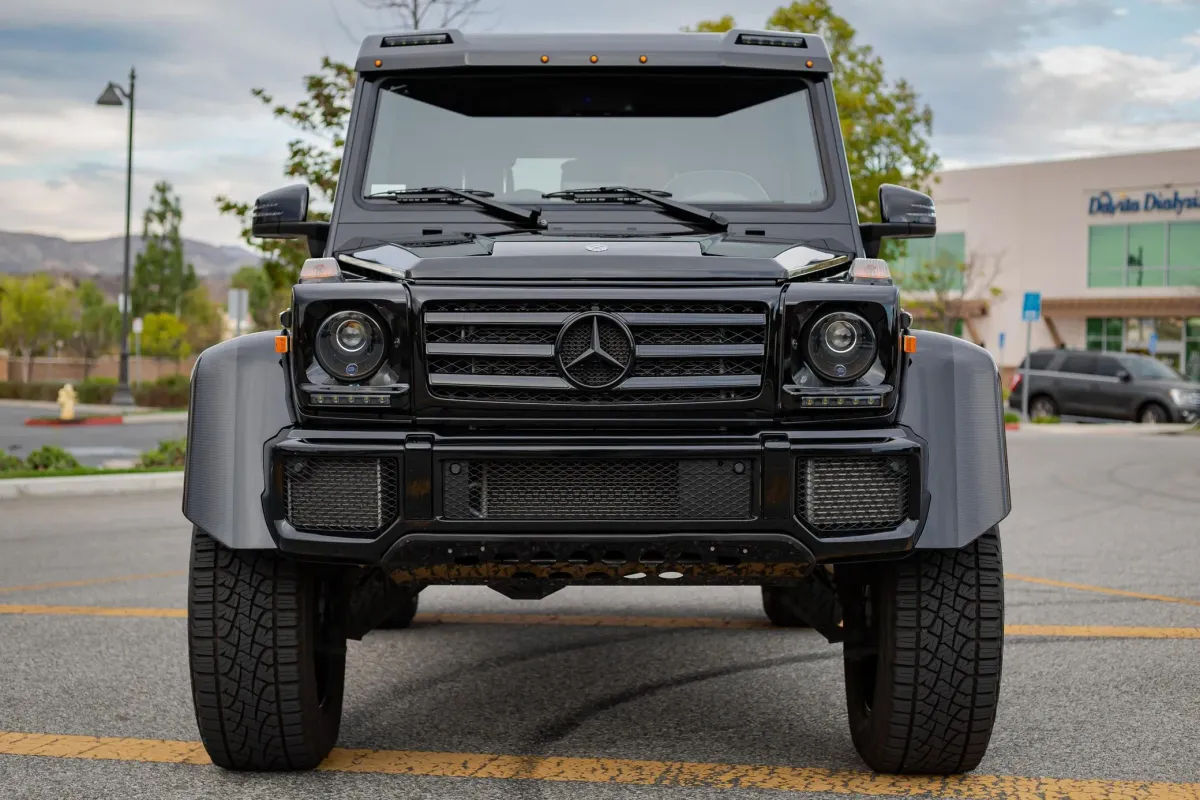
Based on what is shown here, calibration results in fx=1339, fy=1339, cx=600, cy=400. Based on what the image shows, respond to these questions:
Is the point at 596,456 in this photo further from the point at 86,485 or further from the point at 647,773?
the point at 86,485

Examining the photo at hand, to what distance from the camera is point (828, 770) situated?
4.24m

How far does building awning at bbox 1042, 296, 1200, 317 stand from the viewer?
51.4 metres

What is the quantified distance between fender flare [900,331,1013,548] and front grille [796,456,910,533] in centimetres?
12

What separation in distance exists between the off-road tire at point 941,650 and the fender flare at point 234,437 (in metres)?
1.83

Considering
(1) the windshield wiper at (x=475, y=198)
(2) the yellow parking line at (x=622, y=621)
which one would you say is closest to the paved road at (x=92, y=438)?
(2) the yellow parking line at (x=622, y=621)

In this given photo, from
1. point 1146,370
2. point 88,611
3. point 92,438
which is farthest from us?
point 1146,370

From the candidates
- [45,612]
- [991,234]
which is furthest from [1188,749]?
[991,234]

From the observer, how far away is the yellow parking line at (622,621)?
6.57 m

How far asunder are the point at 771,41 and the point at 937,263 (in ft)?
161

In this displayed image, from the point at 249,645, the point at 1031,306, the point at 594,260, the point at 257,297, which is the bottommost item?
the point at 249,645

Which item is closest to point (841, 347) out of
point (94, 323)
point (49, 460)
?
point (49, 460)

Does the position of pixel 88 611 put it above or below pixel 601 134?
below

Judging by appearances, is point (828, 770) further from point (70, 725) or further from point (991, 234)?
point (991, 234)

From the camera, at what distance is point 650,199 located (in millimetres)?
4668
